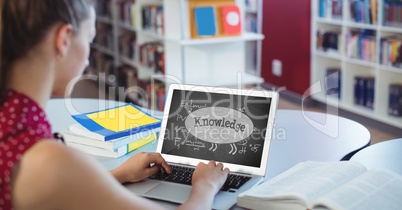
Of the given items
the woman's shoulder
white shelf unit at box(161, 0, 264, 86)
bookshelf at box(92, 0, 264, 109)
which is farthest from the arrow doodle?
white shelf unit at box(161, 0, 264, 86)

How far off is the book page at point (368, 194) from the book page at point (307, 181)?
3 cm

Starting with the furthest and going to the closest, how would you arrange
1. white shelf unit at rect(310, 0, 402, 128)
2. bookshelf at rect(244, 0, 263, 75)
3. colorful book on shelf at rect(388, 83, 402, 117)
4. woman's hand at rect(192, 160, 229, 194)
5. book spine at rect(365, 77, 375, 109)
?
bookshelf at rect(244, 0, 263, 75) → book spine at rect(365, 77, 375, 109) → white shelf unit at rect(310, 0, 402, 128) → colorful book on shelf at rect(388, 83, 402, 117) → woman's hand at rect(192, 160, 229, 194)

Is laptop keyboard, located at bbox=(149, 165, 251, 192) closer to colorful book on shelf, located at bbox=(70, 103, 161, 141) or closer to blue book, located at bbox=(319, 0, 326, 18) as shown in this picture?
colorful book on shelf, located at bbox=(70, 103, 161, 141)

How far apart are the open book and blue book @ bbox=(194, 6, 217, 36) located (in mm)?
2549

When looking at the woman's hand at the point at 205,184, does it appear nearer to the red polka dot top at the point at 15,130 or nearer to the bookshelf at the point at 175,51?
the red polka dot top at the point at 15,130

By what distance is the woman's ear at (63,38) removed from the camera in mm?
991

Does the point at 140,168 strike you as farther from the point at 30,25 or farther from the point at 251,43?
the point at 251,43

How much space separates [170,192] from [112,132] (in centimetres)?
41

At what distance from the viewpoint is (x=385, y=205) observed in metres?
1.17

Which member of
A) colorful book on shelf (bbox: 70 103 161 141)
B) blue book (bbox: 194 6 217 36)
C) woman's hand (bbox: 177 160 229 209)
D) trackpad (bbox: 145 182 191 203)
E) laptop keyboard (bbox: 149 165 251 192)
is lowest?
trackpad (bbox: 145 182 191 203)

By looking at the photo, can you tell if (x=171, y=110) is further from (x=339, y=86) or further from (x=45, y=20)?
(x=339, y=86)

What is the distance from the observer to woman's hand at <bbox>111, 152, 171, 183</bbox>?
143 centimetres

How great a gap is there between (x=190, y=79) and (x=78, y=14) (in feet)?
10.0

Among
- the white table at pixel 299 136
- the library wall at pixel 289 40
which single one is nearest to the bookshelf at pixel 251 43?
the library wall at pixel 289 40
